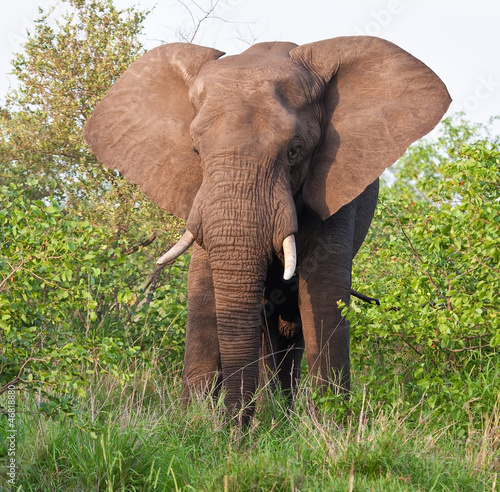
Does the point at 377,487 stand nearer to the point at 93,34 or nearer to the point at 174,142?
the point at 174,142

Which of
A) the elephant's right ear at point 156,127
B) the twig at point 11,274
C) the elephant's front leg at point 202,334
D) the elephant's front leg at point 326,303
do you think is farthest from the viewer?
the elephant's right ear at point 156,127

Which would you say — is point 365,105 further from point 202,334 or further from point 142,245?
point 142,245

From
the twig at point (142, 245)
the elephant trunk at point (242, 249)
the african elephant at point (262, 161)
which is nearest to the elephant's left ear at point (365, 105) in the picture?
the african elephant at point (262, 161)

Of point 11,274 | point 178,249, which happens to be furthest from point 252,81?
point 11,274

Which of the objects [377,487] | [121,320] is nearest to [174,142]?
[121,320]

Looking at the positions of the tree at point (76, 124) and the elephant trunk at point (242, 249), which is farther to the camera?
the tree at point (76, 124)

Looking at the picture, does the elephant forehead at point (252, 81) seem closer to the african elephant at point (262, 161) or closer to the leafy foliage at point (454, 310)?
the african elephant at point (262, 161)

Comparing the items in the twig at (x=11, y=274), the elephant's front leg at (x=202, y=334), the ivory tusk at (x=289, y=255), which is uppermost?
the ivory tusk at (x=289, y=255)

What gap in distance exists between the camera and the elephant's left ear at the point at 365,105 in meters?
6.14

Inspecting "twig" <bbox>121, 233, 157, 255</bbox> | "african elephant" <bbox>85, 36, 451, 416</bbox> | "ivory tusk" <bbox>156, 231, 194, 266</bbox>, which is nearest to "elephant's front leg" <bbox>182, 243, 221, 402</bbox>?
"african elephant" <bbox>85, 36, 451, 416</bbox>

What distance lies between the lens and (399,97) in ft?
20.7

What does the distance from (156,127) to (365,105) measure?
159 centimetres

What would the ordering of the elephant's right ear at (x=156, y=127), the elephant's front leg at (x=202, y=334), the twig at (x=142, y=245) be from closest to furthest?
1. the elephant's front leg at (x=202, y=334)
2. the elephant's right ear at (x=156, y=127)
3. the twig at (x=142, y=245)

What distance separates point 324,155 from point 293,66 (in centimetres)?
67
